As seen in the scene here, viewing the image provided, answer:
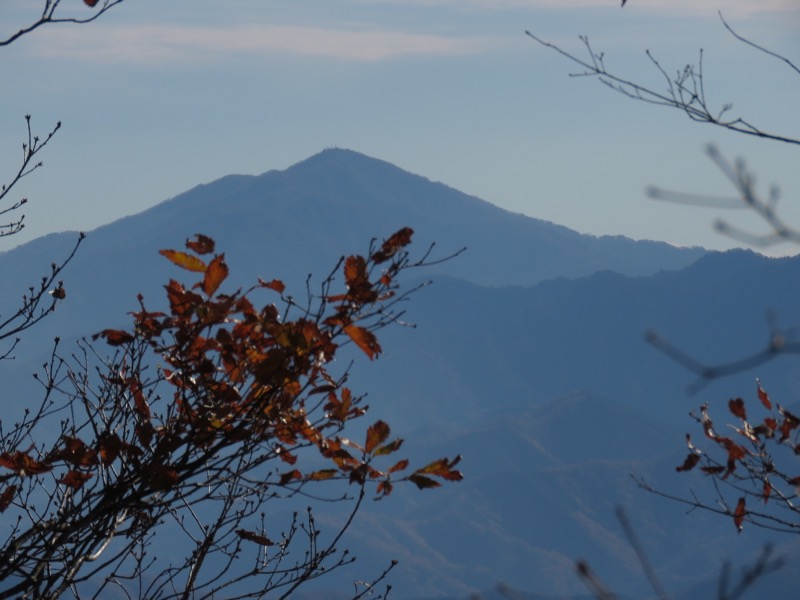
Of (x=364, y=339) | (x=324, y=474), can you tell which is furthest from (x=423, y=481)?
(x=364, y=339)

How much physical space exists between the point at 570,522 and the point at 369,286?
18126 centimetres

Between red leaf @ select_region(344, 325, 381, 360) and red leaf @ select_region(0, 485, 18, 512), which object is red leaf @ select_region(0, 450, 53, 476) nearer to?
red leaf @ select_region(0, 485, 18, 512)

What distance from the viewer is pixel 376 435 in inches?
149

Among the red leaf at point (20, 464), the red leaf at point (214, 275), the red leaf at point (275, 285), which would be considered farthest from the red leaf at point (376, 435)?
the red leaf at point (20, 464)

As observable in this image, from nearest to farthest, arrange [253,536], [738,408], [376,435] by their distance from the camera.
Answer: [376,435]
[253,536]
[738,408]

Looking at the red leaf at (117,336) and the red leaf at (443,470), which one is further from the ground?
the red leaf at (117,336)

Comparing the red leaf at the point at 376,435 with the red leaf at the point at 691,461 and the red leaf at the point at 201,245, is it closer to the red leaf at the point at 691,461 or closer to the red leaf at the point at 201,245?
the red leaf at the point at 201,245

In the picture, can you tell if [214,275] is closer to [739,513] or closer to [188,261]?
[188,261]

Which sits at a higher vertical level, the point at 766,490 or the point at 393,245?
the point at 393,245

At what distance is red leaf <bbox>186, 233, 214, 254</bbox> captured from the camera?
364cm

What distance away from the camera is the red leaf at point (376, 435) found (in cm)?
376

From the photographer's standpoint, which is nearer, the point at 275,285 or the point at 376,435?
the point at 275,285

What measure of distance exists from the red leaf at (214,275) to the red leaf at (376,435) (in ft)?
2.39

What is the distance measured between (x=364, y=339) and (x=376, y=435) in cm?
45
